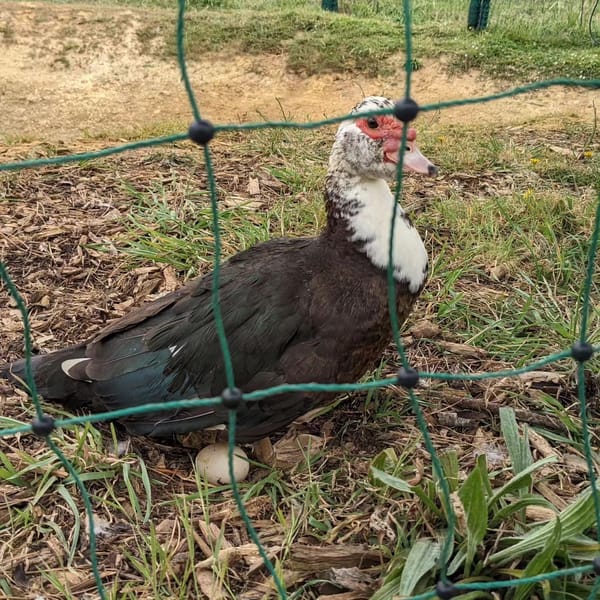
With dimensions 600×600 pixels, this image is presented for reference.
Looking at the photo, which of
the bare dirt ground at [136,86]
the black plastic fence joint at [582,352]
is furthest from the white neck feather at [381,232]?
the bare dirt ground at [136,86]

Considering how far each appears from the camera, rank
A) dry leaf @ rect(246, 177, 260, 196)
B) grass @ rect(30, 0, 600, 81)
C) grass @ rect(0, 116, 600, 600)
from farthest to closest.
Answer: grass @ rect(30, 0, 600, 81), dry leaf @ rect(246, 177, 260, 196), grass @ rect(0, 116, 600, 600)

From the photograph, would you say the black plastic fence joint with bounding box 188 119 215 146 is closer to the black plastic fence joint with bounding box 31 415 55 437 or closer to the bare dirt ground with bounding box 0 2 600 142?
the black plastic fence joint with bounding box 31 415 55 437

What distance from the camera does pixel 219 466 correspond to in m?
2.02

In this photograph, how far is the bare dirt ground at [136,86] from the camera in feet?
17.0

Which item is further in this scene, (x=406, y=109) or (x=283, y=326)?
(x=283, y=326)

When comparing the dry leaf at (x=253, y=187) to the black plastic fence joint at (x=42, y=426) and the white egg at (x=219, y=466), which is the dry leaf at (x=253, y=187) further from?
the black plastic fence joint at (x=42, y=426)

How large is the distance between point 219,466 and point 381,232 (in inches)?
32.2

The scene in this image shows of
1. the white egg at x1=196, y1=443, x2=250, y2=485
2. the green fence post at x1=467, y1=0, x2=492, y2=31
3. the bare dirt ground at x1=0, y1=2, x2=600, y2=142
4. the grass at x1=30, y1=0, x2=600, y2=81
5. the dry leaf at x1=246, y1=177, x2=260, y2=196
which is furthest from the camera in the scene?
the green fence post at x1=467, y1=0, x2=492, y2=31

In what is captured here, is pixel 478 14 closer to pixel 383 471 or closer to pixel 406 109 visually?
pixel 383 471

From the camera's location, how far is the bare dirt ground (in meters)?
5.20


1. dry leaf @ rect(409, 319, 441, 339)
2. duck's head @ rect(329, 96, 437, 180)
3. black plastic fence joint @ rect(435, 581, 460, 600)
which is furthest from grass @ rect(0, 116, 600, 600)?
Answer: duck's head @ rect(329, 96, 437, 180)

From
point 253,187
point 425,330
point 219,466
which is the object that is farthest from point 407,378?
point 253,187

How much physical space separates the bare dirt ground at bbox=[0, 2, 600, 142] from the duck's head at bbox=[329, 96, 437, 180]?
2.84 m

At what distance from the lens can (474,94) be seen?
5508mm
